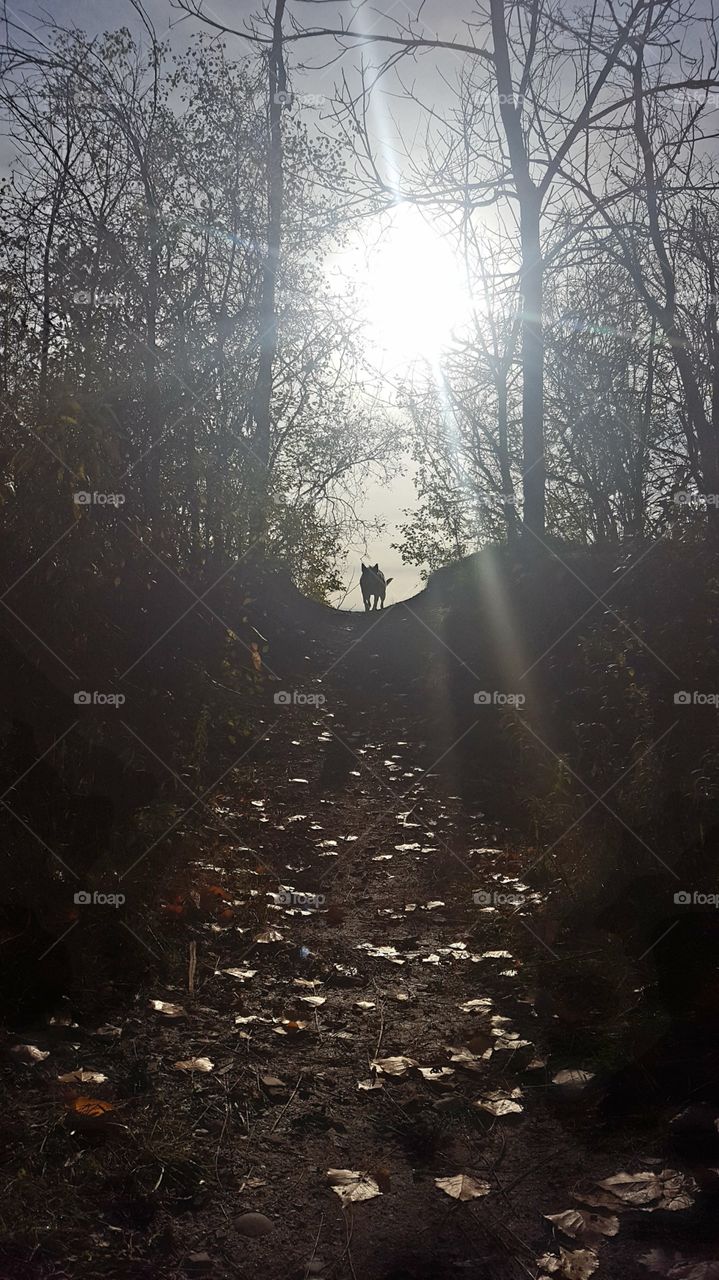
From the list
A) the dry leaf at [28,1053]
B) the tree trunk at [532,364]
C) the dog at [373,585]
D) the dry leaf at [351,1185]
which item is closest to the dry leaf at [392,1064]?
the dry leaf at [351,1185]

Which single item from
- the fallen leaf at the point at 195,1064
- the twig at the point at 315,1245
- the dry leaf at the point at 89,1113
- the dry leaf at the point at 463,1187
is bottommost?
the twig at the point at 315,1245

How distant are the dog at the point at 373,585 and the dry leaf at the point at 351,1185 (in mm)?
18409

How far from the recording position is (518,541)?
1418cm

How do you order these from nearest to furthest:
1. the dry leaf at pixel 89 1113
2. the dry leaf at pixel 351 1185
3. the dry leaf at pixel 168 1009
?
the dry leaf at pixel 351 1185 → the dry leaf at pixel 89 1113 → the dry leaf at pixel 168 1009

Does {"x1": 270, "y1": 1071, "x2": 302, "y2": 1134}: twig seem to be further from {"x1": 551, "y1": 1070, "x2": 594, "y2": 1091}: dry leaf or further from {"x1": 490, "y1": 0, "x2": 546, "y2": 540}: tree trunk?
{"x1": 490, "y1": 0, "x2": 546, "y2": 540}: tree trunk

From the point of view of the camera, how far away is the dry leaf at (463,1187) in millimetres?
3225

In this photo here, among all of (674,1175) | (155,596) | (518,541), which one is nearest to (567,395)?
(518,541)

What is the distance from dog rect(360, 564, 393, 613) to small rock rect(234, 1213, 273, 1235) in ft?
61.4

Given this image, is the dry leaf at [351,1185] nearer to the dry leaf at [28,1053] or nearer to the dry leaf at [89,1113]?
the dry leaf at [89,1113]

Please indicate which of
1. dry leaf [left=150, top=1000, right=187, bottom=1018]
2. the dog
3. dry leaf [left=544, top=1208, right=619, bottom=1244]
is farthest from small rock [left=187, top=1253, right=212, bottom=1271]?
the dog

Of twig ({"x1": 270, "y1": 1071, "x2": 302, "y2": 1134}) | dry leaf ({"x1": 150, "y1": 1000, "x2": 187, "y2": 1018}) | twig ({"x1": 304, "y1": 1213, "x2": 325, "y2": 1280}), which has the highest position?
dry leaf ({"x1": 150, "y1": 1000, "x2": 187, "y2": 1018})

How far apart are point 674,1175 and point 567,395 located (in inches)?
489

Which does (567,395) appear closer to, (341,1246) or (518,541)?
(518,541)

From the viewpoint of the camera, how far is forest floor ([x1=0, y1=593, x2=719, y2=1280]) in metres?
2.91
